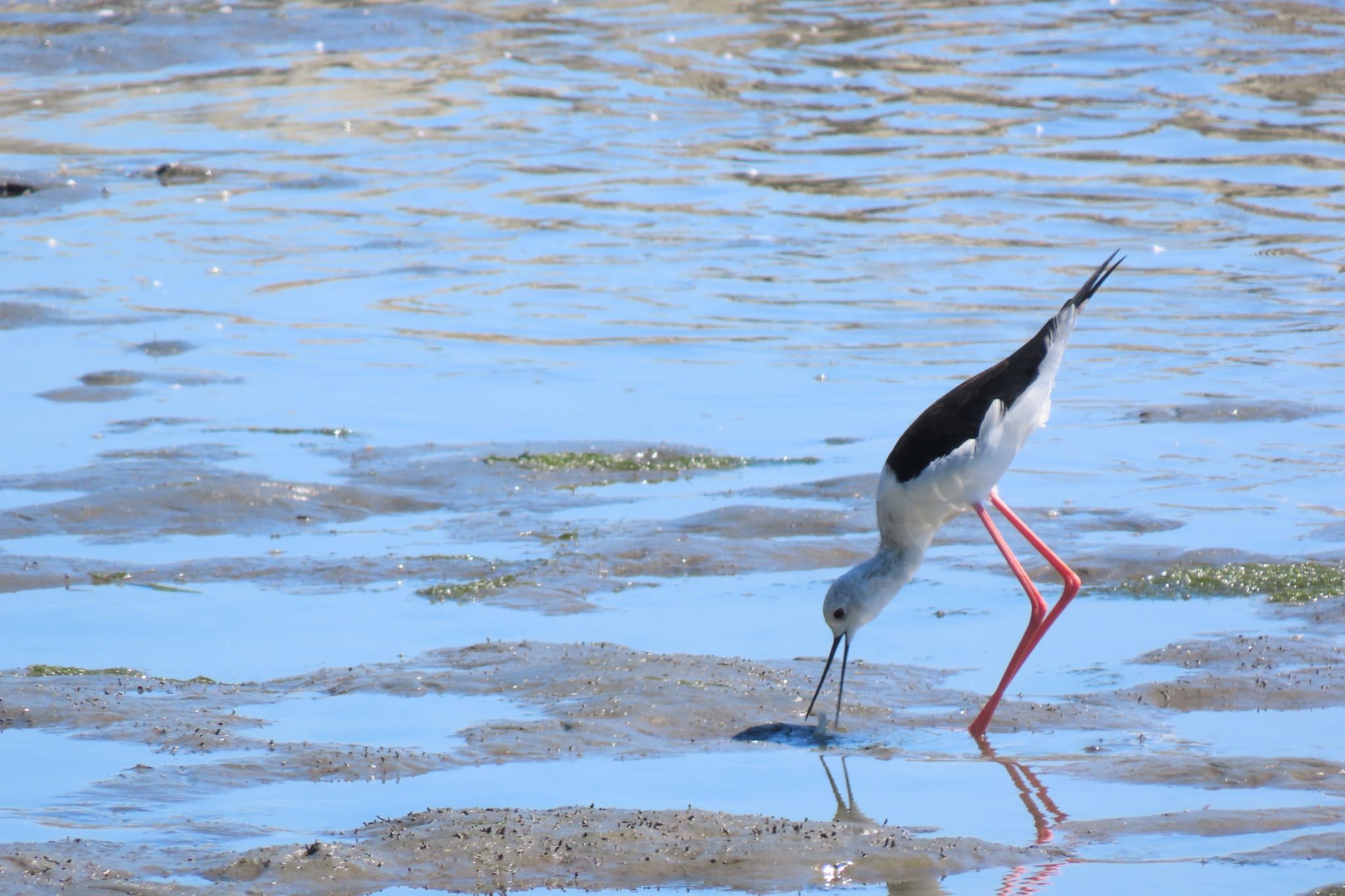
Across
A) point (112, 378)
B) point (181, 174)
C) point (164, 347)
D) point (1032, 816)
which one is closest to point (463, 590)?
point (1032, 816)

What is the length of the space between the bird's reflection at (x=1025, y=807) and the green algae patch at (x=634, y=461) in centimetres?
353

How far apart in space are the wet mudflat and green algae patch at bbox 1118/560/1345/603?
0.03 m

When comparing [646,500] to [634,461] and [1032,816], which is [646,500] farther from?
[1032,816]

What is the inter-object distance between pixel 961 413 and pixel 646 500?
2403 mm

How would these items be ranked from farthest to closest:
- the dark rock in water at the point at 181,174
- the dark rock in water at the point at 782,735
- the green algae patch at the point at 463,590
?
the dark rock in water at the point at 181,174, the green algae patch at the point at 463,590, the dark rock in water at the point at 782,735

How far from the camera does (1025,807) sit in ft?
18.0

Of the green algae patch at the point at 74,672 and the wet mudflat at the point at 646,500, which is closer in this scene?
the wet mudflat at the point at 646,500

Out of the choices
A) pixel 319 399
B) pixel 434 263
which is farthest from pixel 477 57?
pixel 319 399

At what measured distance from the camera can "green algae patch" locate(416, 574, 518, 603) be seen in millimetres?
7520

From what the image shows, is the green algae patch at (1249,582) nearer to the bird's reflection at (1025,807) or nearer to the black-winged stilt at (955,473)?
the black-winged stilt at (955,473)

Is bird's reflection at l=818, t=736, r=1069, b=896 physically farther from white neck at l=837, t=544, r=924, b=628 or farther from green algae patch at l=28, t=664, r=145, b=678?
green algae patch at l=28, t=664, r=145, b=678

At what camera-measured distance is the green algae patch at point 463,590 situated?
7.52 m

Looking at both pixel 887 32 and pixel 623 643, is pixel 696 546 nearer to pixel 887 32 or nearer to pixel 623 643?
pixel 623 643

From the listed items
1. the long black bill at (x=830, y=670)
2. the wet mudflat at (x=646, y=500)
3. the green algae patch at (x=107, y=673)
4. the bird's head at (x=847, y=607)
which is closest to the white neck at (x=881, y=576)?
the bird's head at (x=847, y=607)
